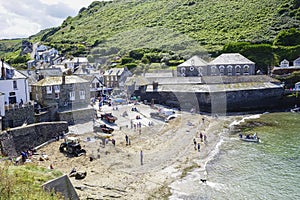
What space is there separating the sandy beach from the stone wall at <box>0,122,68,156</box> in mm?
1067

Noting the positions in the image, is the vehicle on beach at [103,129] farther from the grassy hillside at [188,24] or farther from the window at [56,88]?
the grassy hillside at [188,24]

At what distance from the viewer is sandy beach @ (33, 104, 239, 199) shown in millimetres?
15875

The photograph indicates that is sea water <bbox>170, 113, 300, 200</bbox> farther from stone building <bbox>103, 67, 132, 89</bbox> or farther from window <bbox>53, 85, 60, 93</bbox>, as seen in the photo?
stone building <bbox>103, 67, 132, 89</bbox>

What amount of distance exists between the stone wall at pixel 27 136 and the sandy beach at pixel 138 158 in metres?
1.07

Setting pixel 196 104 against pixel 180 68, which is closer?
pixel 196 104

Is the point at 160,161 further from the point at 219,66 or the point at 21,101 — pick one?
the point at 219,66

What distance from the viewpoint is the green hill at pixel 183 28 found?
69.8 meters

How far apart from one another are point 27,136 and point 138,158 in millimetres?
8960

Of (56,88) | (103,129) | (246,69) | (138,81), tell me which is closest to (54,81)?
(56,88)

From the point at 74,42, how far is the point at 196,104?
7359 cm

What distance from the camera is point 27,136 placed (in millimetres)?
21500

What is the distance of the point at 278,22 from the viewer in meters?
73.3

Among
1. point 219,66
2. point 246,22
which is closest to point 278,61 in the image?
point 219,66

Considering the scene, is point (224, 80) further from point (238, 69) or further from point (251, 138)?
point (251, 138)
